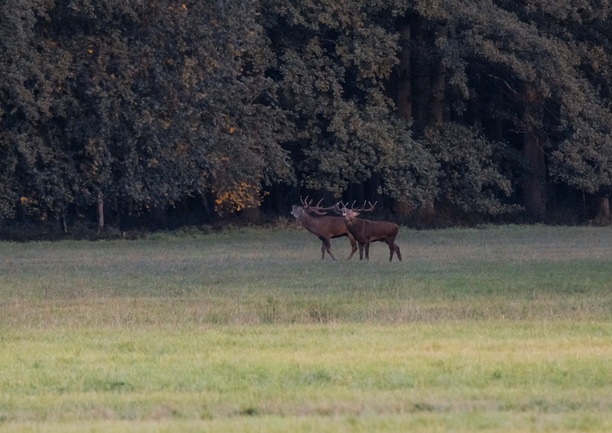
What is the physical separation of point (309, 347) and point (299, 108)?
1051 inches

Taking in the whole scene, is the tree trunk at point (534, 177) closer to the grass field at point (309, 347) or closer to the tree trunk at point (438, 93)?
the tree trunk at point (438, 93)

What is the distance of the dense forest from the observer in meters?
33.6

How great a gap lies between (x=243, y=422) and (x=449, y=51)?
106ft

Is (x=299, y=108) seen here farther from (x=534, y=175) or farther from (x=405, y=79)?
(x=534, y=175)

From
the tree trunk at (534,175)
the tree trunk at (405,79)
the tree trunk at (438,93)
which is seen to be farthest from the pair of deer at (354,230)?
the tree trunk at (534,175)

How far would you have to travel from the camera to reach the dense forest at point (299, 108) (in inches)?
1321

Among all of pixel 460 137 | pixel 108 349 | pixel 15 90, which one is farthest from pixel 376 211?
pixel 108 349

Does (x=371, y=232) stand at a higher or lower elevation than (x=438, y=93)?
lower

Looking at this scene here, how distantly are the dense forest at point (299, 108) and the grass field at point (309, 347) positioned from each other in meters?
10.0

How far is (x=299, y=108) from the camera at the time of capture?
38.2 m

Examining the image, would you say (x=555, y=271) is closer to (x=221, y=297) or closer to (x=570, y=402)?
(x=221, y=297)

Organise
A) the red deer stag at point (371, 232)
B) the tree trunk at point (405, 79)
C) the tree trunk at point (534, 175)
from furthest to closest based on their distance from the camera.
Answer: the tree trunk at point (534, 175) < the tree trunk at point (405, 79) < the red deer stag at point (371, 232)

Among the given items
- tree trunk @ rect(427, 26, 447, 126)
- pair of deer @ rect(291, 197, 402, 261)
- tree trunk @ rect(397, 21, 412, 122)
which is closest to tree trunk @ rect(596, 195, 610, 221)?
tree trunk @ rect(427, 26, 447, 126)

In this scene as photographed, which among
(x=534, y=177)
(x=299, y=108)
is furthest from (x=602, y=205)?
(x=299, y=108)
